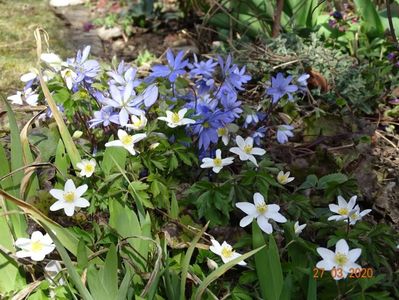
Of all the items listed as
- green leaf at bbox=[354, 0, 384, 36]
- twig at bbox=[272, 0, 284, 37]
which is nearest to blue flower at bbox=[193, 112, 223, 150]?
twig at bbox=[272, 0, 284, 37]

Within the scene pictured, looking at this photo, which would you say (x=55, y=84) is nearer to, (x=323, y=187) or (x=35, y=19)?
(x=323, y=187)

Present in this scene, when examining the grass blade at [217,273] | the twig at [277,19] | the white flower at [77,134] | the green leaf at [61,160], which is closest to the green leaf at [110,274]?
the grass blade at [217,273]

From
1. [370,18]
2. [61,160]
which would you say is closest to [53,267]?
[61,160]

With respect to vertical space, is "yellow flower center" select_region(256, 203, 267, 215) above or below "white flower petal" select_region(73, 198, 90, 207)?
below

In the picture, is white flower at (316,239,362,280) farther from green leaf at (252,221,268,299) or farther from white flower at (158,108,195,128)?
white flower at (158,108,195,128)

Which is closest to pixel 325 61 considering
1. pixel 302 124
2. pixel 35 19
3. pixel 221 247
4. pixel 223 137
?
pixel 302 124

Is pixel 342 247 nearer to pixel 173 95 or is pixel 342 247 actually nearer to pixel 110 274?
pixel 110 274
